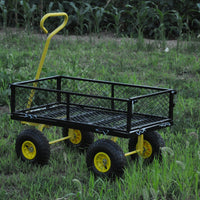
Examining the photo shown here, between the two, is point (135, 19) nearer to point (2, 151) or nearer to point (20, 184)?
point (2, 151)

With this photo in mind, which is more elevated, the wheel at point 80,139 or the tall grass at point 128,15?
the tall grass at point 128,15

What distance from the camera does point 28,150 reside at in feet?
15.6

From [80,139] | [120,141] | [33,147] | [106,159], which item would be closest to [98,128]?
[106,159]

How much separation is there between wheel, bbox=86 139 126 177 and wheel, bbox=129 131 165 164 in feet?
1.17

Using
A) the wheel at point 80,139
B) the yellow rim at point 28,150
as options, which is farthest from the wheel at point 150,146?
the yellow rim at point 28,150

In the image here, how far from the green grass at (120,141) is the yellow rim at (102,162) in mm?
130

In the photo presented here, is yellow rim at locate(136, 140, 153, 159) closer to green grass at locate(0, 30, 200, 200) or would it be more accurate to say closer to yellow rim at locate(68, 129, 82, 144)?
green grass at locate(0, 30, 200, 200)

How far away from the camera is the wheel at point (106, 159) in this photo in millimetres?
4160

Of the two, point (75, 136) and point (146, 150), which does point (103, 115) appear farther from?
point (146, 150)

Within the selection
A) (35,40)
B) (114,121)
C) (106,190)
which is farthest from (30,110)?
(35,40)

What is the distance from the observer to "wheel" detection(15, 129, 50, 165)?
15.1ft

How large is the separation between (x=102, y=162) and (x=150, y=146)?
553 millimetres

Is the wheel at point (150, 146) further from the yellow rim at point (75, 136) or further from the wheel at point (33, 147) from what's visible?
the wheel at point (33, 147)

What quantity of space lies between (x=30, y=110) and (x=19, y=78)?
6.53 ft
